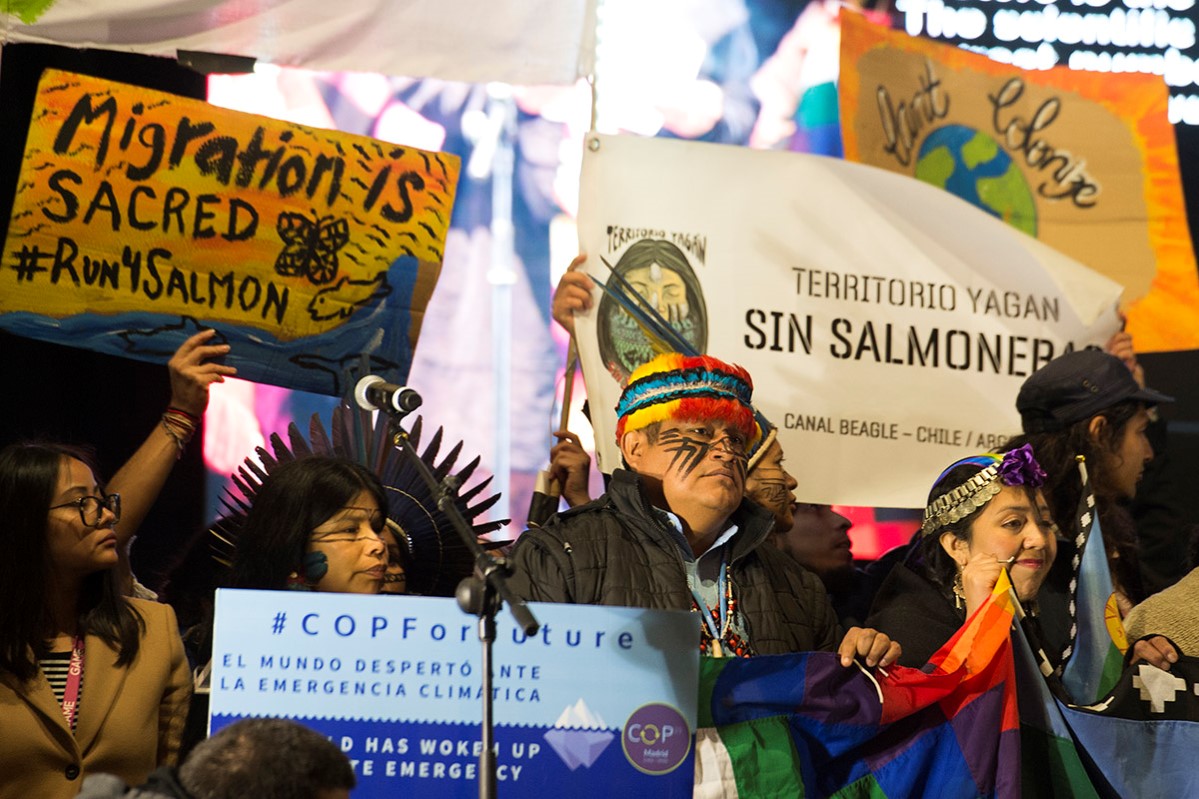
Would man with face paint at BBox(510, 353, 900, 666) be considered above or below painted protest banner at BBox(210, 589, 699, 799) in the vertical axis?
above

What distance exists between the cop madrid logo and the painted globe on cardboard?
11.7 feet

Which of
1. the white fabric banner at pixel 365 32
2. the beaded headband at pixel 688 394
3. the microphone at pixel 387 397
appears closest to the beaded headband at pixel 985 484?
the beaded headband at pixel 688 394

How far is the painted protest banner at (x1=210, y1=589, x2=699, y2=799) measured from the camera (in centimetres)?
296

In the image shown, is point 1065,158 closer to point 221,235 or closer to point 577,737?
point 221,235

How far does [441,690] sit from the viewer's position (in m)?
2.99

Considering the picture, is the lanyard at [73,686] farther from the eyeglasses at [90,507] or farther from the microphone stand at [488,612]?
the microphone stand at [488,612]

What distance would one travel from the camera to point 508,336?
272 inches

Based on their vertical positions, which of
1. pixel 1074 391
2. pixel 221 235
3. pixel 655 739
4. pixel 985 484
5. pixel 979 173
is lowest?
pixel 655 739

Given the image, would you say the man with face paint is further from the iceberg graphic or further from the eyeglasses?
the eyeglasses

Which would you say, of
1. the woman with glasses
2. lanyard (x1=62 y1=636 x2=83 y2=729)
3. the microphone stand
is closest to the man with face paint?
the microphone stand

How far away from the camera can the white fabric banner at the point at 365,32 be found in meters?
4.81

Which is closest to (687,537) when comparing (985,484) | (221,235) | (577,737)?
(985,484)

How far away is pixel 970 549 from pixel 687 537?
766 mm

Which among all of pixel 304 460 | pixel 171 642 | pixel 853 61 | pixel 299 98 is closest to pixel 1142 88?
pixel 853 61
